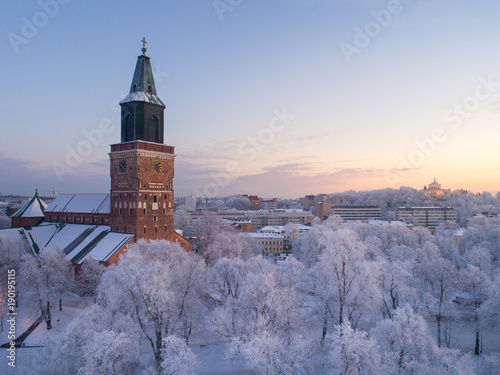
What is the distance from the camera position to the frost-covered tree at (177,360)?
1749 centimetres

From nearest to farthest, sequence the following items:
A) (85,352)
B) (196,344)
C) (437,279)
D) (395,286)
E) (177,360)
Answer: (85,352)
(177,360)
(196,344)
(395,286)
(437,279)

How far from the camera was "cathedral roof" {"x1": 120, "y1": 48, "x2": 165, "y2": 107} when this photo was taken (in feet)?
139

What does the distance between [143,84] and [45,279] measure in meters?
24.9

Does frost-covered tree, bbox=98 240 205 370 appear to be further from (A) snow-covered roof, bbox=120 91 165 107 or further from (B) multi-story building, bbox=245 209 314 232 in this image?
(B) multi-story building, bbox=245 209 314 232

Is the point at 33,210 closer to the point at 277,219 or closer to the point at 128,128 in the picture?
the point at 128,128

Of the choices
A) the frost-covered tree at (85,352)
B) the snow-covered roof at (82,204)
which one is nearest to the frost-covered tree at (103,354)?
the frost-covered tree at (85,352)

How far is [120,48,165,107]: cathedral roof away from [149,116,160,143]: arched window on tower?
2153 millimetres

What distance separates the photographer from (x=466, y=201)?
160 meters

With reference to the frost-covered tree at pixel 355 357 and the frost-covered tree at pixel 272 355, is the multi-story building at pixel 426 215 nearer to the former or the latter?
the frost-covered tree at pixel 355 357

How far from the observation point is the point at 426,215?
12081 cm

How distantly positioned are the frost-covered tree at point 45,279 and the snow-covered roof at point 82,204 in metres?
15.9

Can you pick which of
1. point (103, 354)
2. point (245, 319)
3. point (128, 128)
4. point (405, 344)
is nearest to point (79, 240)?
point (128, 128)

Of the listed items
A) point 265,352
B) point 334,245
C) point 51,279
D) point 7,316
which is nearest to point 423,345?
point 265,352

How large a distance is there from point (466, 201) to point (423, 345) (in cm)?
16880
